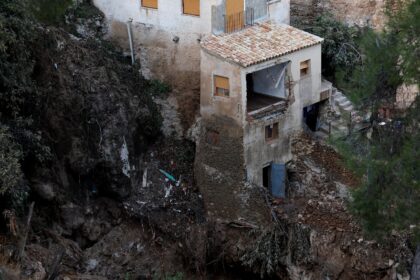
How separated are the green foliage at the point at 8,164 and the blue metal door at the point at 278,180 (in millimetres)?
9034

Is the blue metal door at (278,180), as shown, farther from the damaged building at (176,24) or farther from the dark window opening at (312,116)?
the damaged building at (176,24)

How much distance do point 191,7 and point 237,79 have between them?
328 cm

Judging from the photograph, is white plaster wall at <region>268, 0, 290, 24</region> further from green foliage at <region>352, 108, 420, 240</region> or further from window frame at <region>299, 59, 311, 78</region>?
green foliage at <region>352, 108, 420, 240</region>

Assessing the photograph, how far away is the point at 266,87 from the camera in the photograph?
27.6 metres

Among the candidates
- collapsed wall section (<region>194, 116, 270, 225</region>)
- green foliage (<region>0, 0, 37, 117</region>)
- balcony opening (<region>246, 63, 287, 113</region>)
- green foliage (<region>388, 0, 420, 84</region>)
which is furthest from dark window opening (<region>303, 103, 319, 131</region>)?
green foliage (<region>0, 0, 37, 117</region>)

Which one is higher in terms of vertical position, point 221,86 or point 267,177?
point 221,86

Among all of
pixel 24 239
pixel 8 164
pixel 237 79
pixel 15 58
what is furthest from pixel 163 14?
pixel 24 239

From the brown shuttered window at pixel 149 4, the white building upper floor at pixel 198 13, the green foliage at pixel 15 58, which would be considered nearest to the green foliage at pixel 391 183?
the white building upper floor at pixel 198 13

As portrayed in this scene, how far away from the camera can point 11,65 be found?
23125 mm

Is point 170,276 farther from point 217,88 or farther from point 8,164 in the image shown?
point 8,164

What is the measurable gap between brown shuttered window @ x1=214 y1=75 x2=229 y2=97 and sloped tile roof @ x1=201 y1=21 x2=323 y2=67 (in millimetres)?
843

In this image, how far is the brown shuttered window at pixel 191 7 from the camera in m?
26.7

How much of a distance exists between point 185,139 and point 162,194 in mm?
2120

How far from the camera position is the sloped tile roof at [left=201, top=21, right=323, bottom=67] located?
25.3 metres
